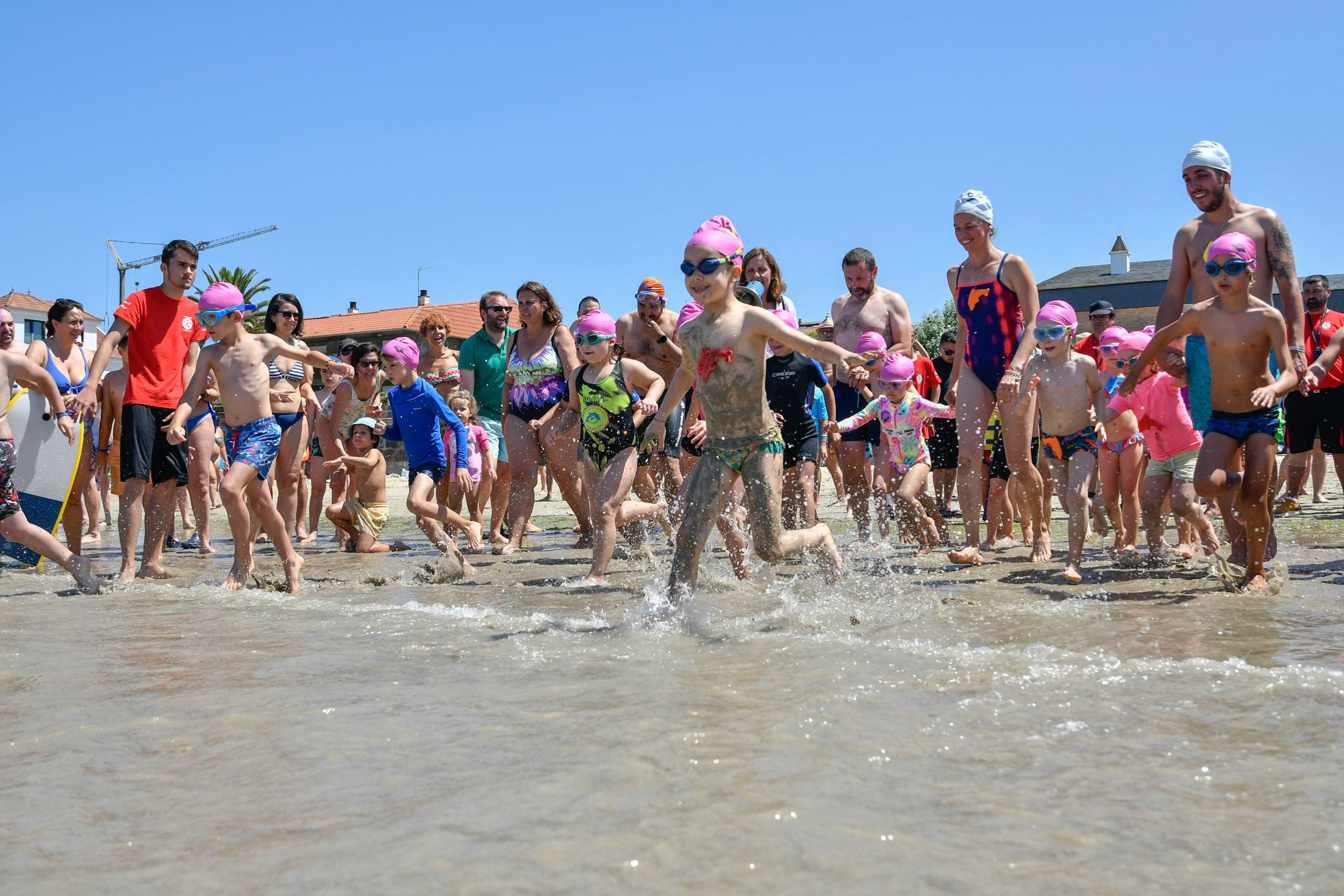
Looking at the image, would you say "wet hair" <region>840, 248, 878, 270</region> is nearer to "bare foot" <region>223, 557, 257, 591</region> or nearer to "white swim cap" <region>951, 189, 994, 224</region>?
"white swim cap" <region>951, 189, 994, 224</region>

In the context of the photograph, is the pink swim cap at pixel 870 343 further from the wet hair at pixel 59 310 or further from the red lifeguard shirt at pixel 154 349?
the wet hair at pixel 59 310

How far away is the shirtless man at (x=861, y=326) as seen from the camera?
855cm

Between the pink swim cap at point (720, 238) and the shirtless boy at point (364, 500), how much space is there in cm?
519

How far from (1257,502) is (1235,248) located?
4.26 ft

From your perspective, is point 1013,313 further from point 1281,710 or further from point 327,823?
point 327,823

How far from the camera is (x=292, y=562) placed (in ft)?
22.1

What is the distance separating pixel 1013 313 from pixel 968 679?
3.89 m

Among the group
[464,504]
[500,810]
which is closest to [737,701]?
[500,810]

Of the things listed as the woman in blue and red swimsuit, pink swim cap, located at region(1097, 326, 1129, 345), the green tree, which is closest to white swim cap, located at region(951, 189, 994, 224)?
the woman in blue and red swimsuit

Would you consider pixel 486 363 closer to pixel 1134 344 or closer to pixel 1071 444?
pixel 1071 444

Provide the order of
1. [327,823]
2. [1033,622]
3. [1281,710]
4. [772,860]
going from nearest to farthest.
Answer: [772,860]
[327,823]
[1281,710]
[1033,622]

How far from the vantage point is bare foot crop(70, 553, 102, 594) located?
6.64m

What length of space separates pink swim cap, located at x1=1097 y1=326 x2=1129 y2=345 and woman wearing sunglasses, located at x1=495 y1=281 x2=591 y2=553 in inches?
160

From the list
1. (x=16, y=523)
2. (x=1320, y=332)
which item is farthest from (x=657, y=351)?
(x=1320, y=332)
